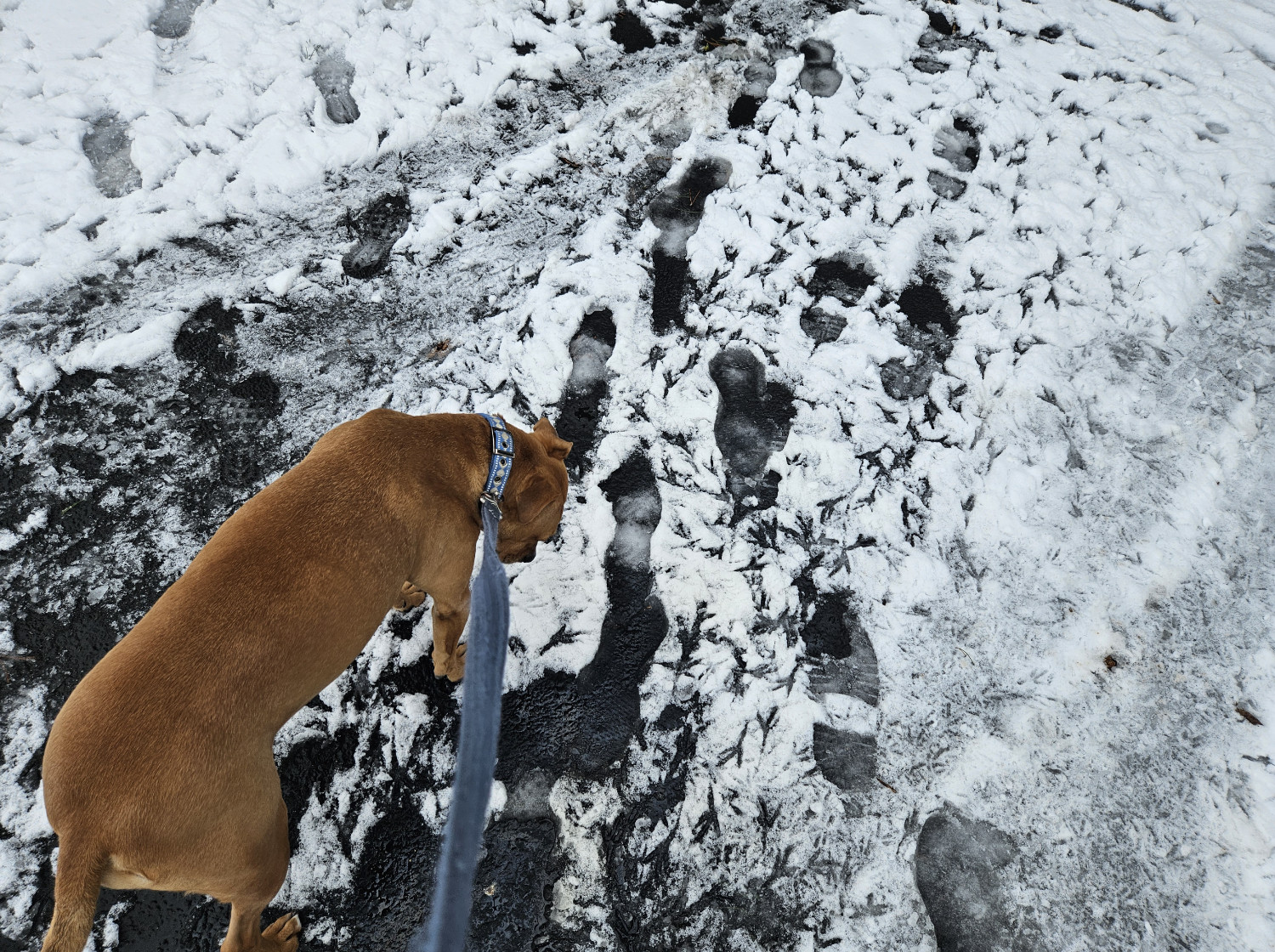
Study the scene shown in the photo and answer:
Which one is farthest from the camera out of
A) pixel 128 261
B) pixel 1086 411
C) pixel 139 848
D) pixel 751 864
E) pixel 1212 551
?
pixel 128 261

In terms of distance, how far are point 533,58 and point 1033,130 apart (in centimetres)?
329

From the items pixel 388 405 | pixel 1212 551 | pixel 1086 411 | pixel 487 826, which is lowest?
pixel 487 826

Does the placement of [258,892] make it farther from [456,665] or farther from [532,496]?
[532,496]

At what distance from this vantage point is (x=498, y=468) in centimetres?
262

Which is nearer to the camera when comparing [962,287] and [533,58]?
[962,287]

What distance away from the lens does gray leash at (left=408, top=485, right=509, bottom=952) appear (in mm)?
2162

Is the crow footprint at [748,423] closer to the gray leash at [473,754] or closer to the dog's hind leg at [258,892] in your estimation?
the gray leash at [473,754]

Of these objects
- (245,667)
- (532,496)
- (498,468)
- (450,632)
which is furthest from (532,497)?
(245,667)

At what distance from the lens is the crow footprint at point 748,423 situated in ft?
11.1

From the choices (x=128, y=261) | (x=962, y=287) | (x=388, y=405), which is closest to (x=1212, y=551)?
(x=962, y=287)

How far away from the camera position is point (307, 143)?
4.12 m

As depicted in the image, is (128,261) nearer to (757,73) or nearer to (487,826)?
(487,826)

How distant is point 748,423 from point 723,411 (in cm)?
15

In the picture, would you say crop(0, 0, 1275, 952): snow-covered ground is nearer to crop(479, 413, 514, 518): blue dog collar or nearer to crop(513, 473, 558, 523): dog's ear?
crop(513, 473, 558, 523): dog's ear
